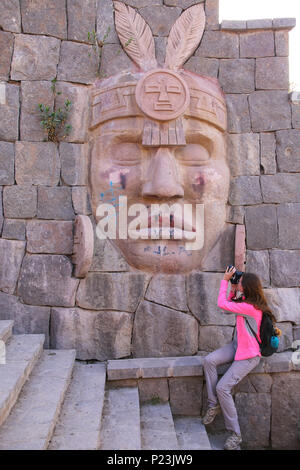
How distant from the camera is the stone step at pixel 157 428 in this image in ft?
9.32

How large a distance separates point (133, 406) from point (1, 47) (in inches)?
150

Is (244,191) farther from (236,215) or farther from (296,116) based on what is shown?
(296,116)

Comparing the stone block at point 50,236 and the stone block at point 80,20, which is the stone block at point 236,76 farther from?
the stone block at point 50,236

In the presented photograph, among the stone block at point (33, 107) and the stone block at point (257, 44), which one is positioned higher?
the stone block at point (257, 44)

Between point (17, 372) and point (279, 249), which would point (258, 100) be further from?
point (17, 372)

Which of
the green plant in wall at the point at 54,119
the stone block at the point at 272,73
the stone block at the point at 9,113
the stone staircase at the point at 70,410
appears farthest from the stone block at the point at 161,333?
the stone block at the point at 272,73

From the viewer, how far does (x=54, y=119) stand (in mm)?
3963

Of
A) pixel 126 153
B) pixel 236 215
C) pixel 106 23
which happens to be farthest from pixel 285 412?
pixel 106 23

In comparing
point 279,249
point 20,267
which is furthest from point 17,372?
point 279,249

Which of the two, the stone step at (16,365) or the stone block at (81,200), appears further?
the stone block at (81,200)

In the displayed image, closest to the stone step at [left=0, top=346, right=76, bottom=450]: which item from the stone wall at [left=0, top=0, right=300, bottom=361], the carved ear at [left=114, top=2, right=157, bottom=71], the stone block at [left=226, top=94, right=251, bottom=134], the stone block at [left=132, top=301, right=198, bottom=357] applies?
the stone wall at [left=0, top=0, right=300, bottom=361]

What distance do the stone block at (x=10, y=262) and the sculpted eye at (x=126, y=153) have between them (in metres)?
1.32

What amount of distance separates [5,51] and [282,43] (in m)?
3.10
